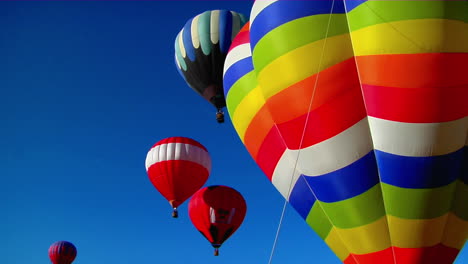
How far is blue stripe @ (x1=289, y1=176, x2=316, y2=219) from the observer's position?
20.9ft

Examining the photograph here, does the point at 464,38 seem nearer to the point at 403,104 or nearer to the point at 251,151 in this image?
the point at 403,104

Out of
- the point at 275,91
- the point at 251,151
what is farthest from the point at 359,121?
the point at 251,151

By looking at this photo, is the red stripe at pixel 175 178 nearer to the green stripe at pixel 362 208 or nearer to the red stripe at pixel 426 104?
the green stripe at pixel 362 208

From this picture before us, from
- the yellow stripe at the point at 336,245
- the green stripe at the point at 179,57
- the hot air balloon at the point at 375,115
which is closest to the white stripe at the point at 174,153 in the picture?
the green stripe at the point at 179,57

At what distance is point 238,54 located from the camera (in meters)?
7.46

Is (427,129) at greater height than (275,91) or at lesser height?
lesser

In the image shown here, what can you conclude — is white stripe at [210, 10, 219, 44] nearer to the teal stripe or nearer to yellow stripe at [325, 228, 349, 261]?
the teal stripe

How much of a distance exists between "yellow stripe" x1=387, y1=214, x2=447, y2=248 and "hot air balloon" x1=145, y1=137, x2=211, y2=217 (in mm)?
9184

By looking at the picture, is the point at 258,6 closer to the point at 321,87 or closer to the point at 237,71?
the point at 237,71

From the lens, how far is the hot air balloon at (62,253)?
80.5 feet

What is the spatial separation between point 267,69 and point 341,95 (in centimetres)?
107

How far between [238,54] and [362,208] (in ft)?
10.3

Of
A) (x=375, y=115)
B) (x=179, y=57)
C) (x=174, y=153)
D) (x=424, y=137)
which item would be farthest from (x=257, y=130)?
(x=174, y=153)

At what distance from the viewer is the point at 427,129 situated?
541 centimetres
